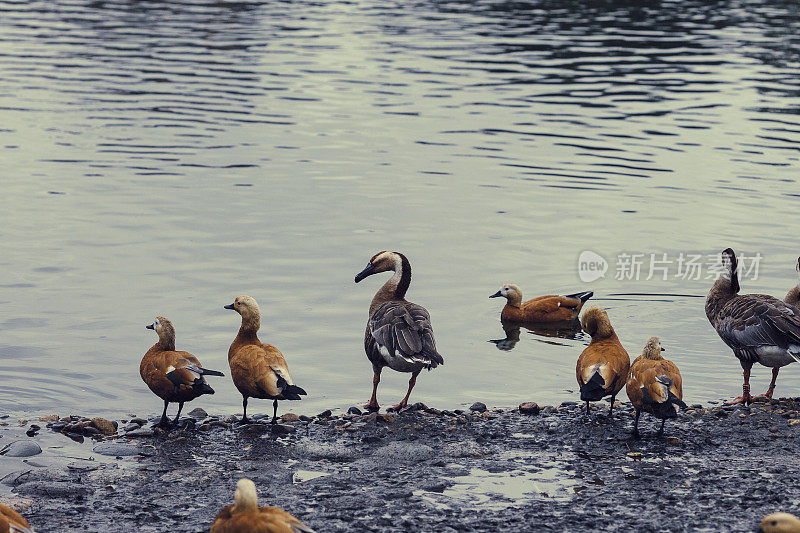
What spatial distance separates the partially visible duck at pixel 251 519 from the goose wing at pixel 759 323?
7.34 metres

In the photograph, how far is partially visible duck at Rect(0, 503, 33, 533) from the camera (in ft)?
26.0

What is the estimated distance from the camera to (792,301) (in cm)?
1493

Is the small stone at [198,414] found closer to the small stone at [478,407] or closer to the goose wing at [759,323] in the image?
the small stone at [478,407]

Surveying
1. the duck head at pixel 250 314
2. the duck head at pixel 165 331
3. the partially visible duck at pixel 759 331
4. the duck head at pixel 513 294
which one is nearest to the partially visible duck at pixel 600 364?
the partially visible duck at pixel 759 331

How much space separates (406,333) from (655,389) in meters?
3.07

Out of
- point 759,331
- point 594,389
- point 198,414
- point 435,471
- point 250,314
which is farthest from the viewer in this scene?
point 759,331

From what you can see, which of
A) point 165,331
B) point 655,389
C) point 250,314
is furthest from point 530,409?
point 165,331

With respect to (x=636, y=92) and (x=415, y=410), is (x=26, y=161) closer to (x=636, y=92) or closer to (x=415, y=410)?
(x=415, y=410)

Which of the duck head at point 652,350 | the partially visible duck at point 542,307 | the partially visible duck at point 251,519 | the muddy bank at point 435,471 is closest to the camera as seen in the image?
the partially visible duck at point 251,519

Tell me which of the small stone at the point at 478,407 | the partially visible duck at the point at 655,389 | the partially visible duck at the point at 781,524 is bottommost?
the small stone at the point at 478,407

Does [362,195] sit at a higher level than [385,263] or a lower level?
lower

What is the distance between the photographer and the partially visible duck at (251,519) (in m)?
7.87

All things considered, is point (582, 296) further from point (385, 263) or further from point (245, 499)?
point (245, 499)

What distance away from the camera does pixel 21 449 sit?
11.3 m
